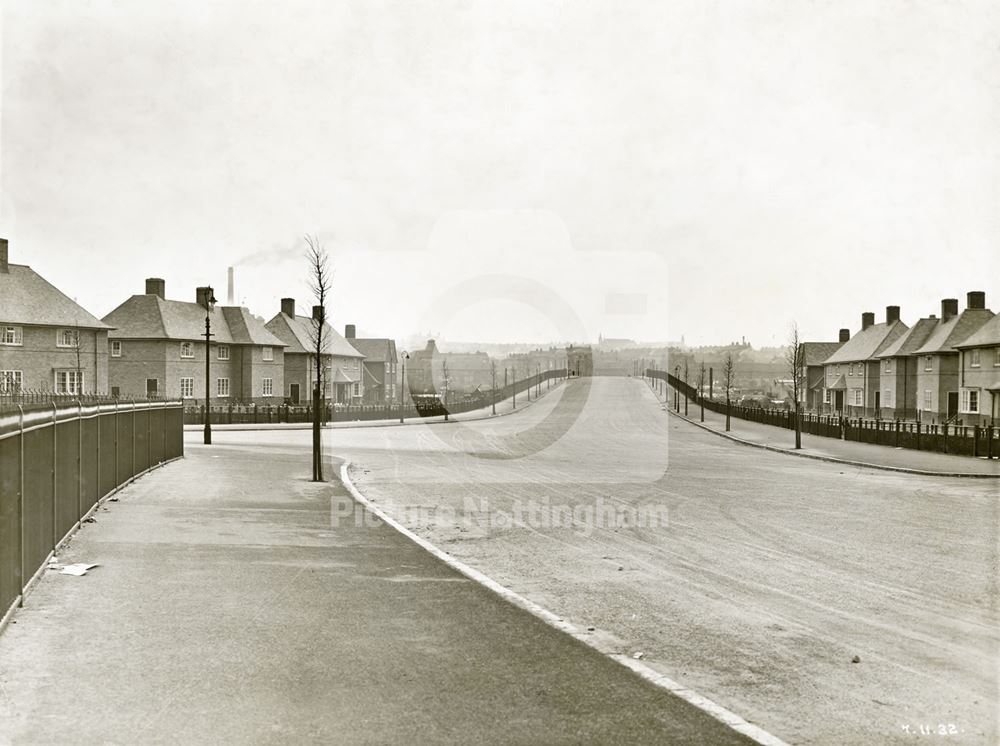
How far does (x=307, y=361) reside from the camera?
79.2 metres

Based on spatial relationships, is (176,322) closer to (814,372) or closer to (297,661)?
(297,661)

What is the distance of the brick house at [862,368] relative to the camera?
75062 millimetres

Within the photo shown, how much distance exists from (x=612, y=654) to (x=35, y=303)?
187ft

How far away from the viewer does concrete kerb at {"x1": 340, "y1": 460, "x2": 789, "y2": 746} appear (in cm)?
537

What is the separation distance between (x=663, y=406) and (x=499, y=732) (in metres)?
70.5

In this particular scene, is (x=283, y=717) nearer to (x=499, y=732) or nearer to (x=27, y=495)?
(x=499, y=732)

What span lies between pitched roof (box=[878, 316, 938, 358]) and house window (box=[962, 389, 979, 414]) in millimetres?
12132

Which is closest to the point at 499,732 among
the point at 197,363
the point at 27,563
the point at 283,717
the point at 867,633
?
the point at 283,717

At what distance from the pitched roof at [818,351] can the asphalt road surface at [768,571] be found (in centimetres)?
7386

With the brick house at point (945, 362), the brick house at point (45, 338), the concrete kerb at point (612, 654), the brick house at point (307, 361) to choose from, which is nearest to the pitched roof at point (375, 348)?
the brick house at point (307, 361)

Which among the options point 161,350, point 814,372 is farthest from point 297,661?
point 814,372

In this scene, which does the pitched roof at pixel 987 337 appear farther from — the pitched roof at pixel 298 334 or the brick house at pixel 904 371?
the pitched roof at pixel 298 334

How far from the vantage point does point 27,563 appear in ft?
27.6

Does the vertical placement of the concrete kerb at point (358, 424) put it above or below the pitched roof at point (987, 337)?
below
